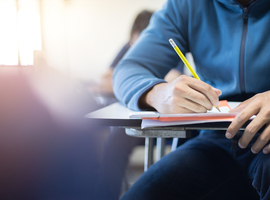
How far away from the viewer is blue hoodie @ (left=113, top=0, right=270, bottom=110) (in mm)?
668

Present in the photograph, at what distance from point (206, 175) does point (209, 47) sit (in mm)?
387

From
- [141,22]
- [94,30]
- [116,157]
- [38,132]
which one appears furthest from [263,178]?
[94,30]

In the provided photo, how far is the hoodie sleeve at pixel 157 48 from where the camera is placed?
0.73m

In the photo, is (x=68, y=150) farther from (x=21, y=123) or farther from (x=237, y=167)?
(x=237, y=167)

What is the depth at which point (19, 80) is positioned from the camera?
39 centimetres

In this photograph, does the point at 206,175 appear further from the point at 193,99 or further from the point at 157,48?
the point at 157,48

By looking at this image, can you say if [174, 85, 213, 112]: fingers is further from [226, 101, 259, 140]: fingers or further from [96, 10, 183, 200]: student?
[96, 10, 183, 200]: student

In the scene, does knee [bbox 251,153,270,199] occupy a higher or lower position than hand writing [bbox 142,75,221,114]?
lower

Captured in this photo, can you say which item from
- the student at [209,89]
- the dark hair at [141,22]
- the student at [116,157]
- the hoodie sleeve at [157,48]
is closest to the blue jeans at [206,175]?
the student at [209,89]

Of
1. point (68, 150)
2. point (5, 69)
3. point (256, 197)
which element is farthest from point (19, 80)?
point (256, 197)

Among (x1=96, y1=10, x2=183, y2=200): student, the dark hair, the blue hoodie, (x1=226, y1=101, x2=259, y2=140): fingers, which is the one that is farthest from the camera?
A: the dark hair

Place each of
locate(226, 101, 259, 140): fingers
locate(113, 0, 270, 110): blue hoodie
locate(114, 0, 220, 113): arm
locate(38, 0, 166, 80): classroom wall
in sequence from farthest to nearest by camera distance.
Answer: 1. locate(38, 0, 166, 80): classroom wall
2. locate(113, 0, 270, 110): blue hoodie
3. locate(114, 0, 220, 113): arm
4. locate(226, 101, 259, 140): fingers

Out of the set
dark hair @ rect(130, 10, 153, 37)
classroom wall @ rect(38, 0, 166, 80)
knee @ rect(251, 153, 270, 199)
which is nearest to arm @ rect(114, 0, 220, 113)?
knee @ rect(251, 153, 270, 199)

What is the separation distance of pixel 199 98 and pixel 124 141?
0.82 m
